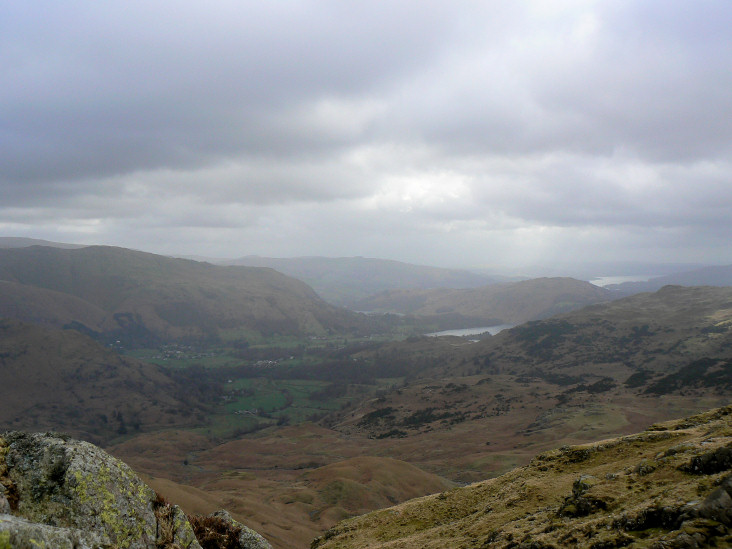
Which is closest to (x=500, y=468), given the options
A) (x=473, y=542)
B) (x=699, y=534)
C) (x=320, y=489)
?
(x=320, y=489)

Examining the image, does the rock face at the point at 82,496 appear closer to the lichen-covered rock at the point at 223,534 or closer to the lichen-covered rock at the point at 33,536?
the lichen-covered rock at the point at 33,536

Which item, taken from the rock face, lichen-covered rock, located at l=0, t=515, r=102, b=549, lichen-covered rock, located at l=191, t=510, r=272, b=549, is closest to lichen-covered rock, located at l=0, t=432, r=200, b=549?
the rock face

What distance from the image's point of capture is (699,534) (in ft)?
43.8

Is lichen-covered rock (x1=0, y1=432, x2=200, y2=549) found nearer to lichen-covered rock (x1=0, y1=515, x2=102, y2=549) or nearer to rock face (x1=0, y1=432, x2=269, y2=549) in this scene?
rock face (x1=0, y1=432, x2=269, y2=549)

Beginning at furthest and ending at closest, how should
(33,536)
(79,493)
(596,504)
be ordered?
(596,504) < (79,493) < (33,536)

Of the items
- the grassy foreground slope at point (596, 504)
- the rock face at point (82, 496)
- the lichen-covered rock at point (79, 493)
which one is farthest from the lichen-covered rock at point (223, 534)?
the grassy foreground slope at point (596, 504)

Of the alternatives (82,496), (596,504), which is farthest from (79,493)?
(596,504)

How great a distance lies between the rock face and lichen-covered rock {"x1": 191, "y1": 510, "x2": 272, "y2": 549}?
2563mm

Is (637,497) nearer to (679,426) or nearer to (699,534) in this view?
(699,534)

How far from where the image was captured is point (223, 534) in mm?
21719

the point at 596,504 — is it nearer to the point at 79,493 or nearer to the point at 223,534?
the point at 223,534

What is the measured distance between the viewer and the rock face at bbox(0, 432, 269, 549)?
1547 cm

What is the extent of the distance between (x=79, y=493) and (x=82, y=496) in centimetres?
17

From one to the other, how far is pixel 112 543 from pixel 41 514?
2728 millimetres
